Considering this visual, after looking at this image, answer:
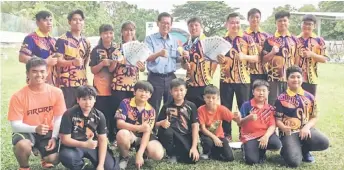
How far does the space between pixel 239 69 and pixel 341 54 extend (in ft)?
74.0

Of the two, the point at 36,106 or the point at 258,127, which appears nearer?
the point at 36,106

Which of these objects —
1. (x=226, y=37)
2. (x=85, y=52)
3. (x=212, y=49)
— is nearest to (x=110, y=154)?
(x=85, y=52)

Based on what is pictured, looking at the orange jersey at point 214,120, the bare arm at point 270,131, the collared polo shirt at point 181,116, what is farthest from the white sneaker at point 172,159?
the bare arm at point 270,131

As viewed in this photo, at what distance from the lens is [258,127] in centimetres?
470

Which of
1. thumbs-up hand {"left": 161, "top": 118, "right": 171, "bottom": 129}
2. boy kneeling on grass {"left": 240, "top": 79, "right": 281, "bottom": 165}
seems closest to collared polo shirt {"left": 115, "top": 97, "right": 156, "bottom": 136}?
thumbs-up hand {"left": 161, "top": 118, "right": 171, "bottom": 129}

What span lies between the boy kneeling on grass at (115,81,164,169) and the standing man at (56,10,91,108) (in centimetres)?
80

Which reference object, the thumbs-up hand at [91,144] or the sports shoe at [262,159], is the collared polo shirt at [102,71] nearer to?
the thumbs-up hand at [91,144]

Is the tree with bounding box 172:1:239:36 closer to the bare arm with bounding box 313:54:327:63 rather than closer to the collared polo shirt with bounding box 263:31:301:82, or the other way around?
the collared polo shirt with bounding box 263:31:301:82

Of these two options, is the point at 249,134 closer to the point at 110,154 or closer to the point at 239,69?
the point at 239,69

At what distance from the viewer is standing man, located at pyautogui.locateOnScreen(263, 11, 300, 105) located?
5223 millimetres

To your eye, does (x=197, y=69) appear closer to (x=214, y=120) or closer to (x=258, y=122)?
(x=214, y=120)

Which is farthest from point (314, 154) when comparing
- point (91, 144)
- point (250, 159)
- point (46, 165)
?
point (46, 165)

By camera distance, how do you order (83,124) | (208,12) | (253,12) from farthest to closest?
(208,12)
(253,12)
(83,124)

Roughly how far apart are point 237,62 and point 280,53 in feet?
1.97
